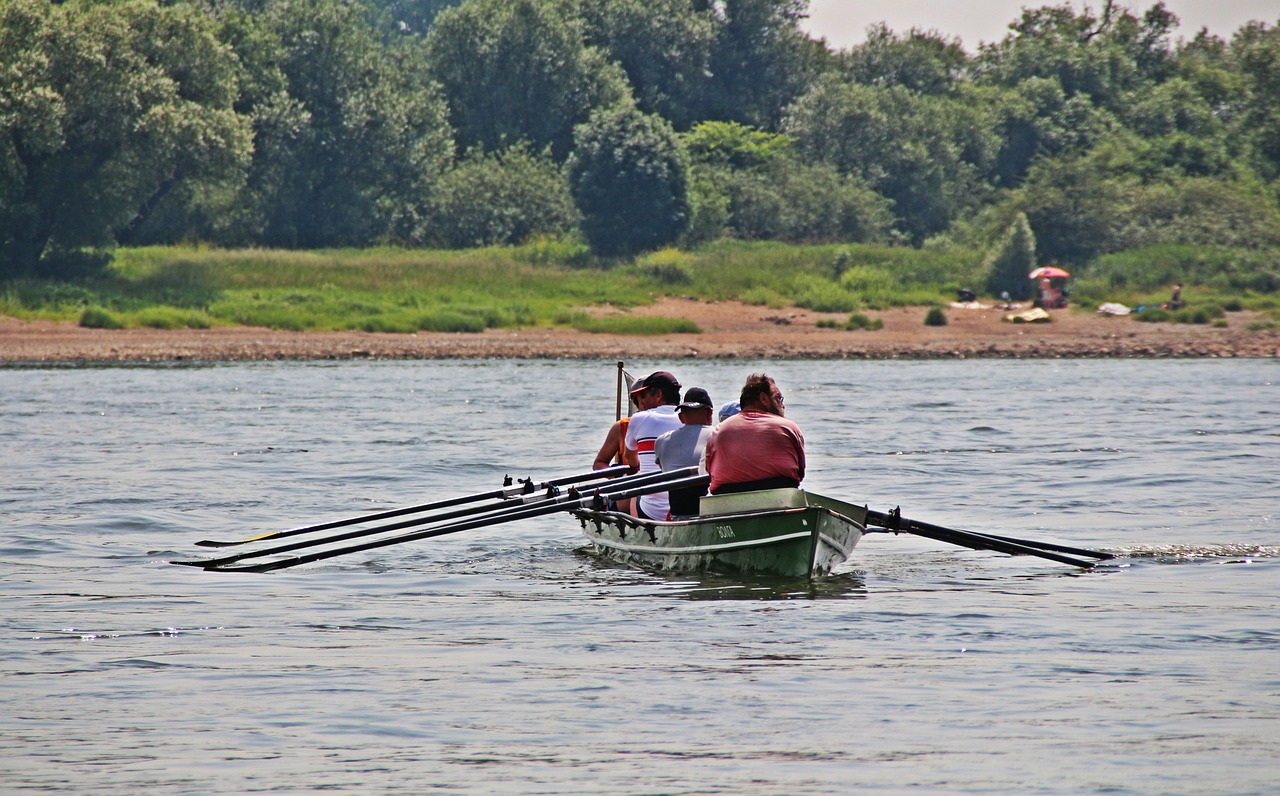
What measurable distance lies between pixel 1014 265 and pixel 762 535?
46675 mm

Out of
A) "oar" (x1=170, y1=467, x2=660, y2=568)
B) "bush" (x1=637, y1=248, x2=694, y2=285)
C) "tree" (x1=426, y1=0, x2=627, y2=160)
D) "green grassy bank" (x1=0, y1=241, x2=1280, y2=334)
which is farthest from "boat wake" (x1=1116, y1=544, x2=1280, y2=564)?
"tree" (x1=426, y1=0, x2=627, y2=160)

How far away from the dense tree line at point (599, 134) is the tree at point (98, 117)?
0.28 feet

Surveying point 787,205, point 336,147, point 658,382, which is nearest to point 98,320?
point 336,147

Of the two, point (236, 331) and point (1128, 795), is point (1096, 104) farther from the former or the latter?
point (1128, 795)

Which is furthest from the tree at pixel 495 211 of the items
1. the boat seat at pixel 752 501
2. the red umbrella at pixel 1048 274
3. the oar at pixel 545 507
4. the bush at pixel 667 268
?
the boat seat at pixel 752 501

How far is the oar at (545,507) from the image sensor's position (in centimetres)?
1266

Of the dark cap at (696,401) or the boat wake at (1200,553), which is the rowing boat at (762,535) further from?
the boat wake at (1200,553)

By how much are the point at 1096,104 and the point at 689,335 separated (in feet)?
130

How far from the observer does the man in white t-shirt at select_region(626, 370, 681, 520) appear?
13.6m

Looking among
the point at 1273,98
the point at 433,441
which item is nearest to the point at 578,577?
the point at 433,441

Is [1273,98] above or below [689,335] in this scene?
above

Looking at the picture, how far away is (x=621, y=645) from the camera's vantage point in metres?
10.0

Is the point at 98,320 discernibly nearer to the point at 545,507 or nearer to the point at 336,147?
the point at 336,147

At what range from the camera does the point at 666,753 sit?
7570 millimetres
